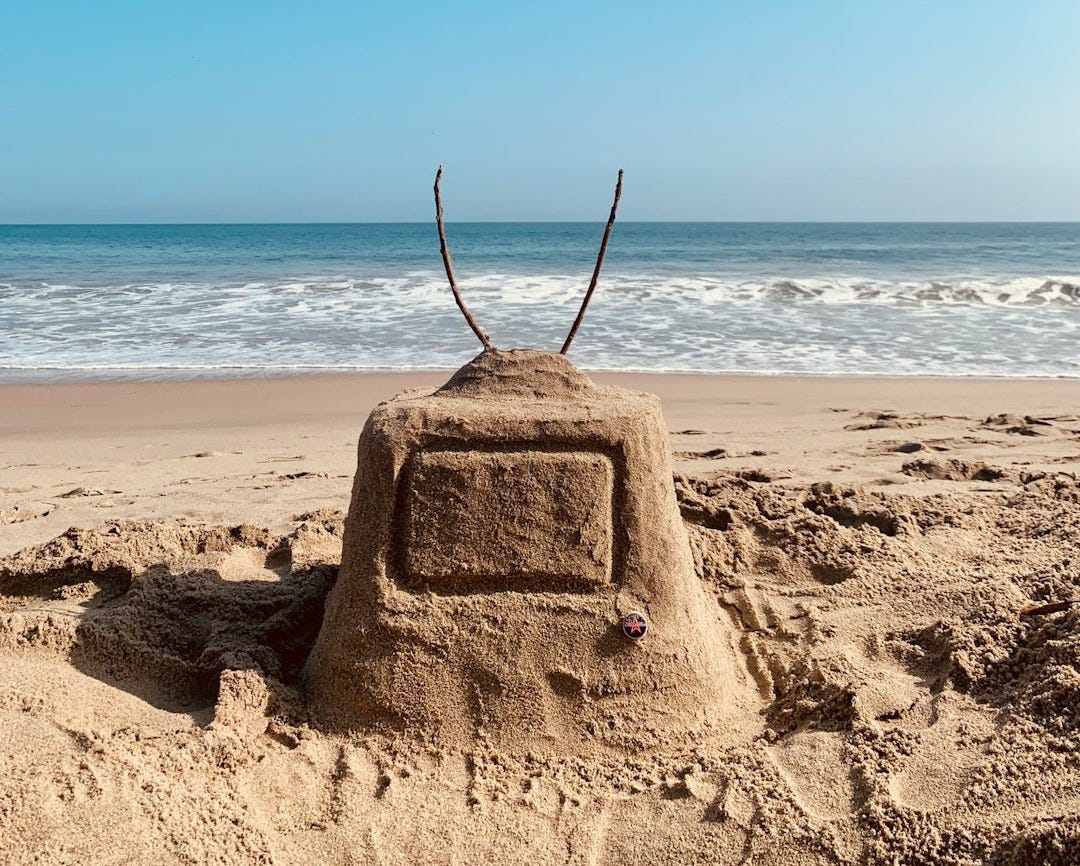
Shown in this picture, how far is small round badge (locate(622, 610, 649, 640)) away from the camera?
2.39 m

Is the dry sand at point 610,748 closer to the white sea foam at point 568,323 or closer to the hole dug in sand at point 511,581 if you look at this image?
the hole dug in sand at point 511,581

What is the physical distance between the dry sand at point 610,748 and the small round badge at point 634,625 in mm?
297

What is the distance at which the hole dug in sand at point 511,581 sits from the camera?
7.79ft

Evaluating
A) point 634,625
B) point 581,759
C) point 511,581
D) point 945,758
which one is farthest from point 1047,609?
point 511,581

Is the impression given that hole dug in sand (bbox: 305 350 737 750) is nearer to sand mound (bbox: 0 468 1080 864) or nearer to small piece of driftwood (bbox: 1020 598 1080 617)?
sand mound (bbox: 0 468 1080 864)

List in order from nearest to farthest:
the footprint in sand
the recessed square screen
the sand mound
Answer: the sand mound
the footprint in sand
the recessed square screen

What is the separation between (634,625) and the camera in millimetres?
2391

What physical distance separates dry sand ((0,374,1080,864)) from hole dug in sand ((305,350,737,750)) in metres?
0.09

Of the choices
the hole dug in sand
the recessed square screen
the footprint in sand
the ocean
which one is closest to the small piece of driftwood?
the footprint in sand

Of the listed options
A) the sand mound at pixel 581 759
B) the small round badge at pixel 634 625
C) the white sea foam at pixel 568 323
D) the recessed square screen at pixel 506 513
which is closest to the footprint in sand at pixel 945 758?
the sand mound at pixel 581 759

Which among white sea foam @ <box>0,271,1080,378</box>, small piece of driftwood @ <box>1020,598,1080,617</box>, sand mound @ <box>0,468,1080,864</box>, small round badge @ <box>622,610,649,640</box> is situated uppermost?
white sea foam @ <box>0,271,1080,378</box>

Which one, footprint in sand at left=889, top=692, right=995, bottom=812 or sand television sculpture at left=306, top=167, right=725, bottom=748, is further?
sand television sculpture at left=306, top=167, right=725, bottom=748

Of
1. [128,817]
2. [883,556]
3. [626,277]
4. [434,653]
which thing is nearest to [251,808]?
[128,817]

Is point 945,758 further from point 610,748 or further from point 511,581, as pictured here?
point 511,581
